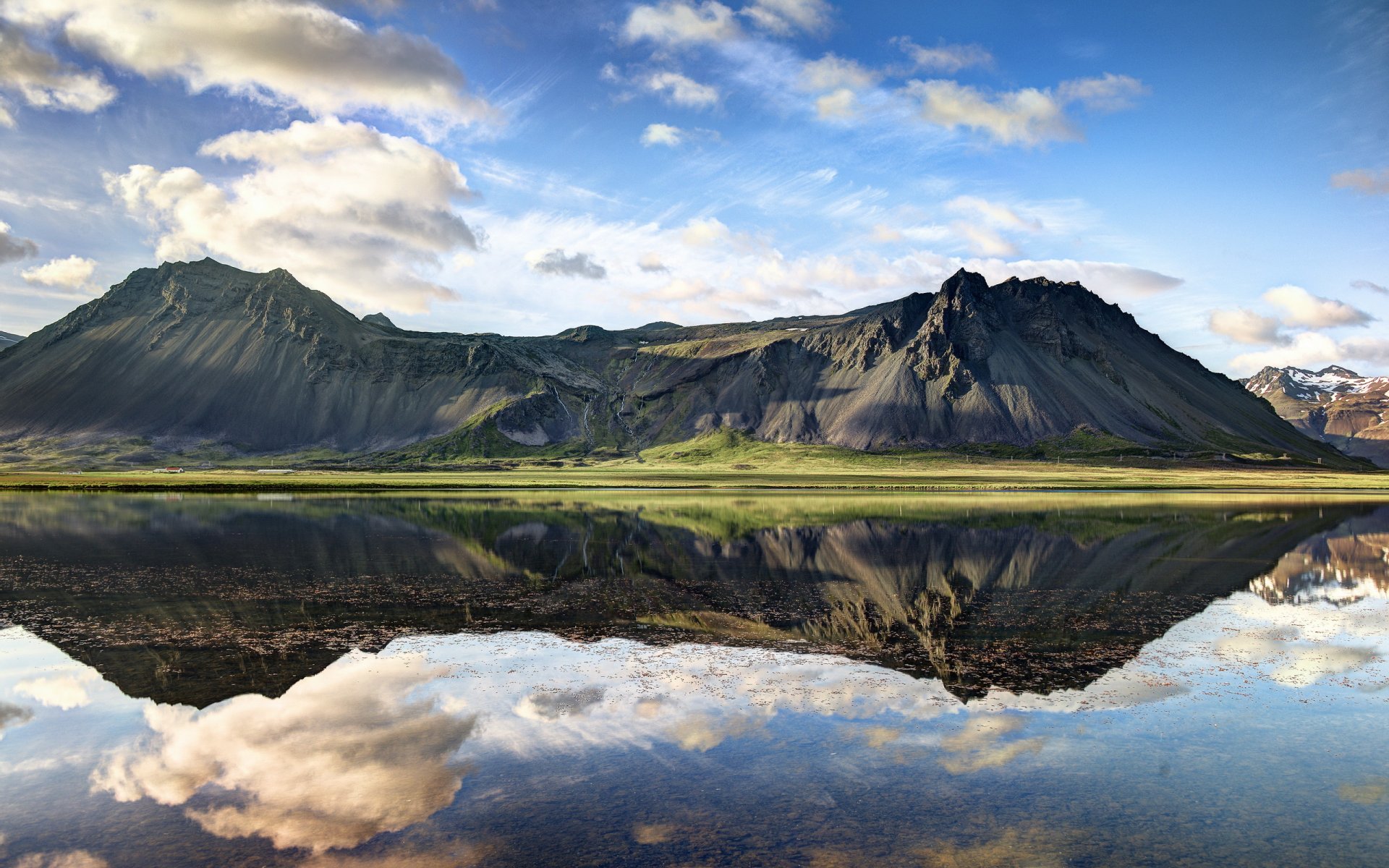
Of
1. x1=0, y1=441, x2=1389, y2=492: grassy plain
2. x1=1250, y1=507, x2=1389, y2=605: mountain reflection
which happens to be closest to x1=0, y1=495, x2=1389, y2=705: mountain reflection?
x1=1250, y1=507, x2=1389, y2=605: mountain reflection

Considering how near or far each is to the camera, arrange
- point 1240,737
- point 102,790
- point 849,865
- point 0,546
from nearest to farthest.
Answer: point 849,865 → point 102,790 → point 1240,737 → point 0,546

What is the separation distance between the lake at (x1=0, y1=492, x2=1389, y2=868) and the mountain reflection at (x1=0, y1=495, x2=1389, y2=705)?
0.29m

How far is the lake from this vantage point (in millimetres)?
13367

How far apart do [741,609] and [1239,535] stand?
51.5 meters

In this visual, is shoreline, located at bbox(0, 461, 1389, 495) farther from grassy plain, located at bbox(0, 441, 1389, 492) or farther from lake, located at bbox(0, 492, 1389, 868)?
lake, located at bbox(0, 492, 1389, 868)

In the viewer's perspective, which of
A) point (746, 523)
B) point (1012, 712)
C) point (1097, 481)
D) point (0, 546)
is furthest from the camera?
point (1097, 481)

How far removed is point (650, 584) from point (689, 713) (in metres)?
19.8

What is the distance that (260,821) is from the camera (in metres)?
13.9

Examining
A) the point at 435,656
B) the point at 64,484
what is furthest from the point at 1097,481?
the point at 64,484

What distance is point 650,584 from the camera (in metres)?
39.3

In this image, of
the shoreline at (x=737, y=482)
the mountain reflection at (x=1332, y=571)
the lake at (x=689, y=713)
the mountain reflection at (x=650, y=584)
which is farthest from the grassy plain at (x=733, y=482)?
the lake at (x=689, y=713)

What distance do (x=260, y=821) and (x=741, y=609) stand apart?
21164 millimetres

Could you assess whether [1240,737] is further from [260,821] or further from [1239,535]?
[1239,535]

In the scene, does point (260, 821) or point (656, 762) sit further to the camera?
point (656, 762)
